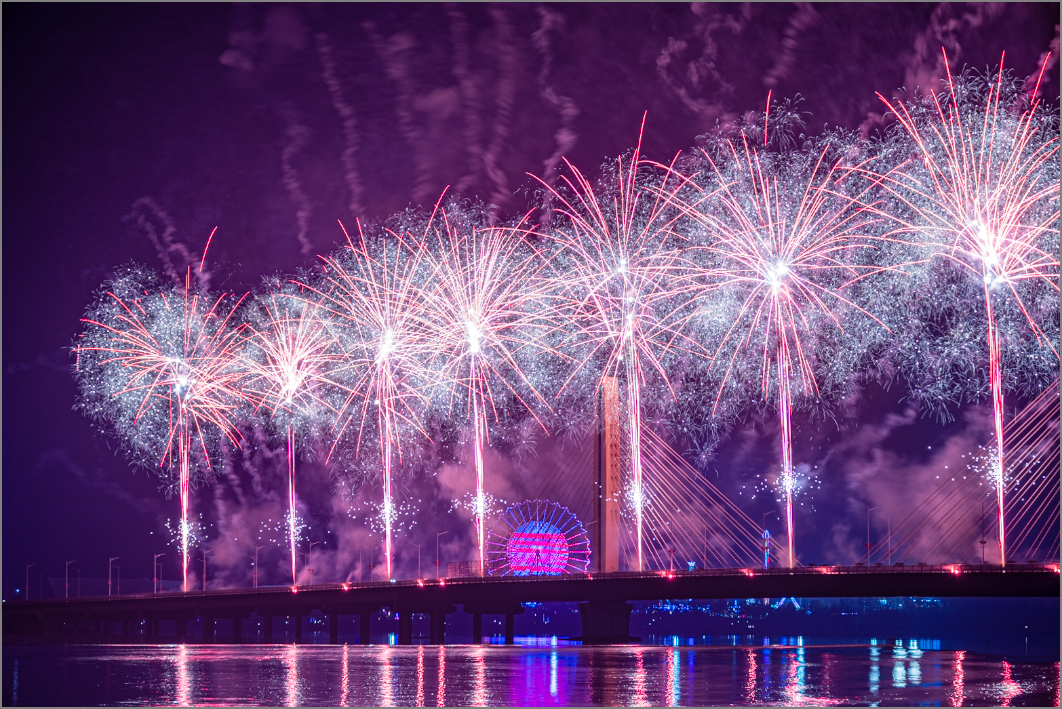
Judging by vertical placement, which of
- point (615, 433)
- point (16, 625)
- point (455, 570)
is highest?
point (615, 433)

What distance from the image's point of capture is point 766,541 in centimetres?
9625

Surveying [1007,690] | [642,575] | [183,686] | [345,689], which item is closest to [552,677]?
[345,689]

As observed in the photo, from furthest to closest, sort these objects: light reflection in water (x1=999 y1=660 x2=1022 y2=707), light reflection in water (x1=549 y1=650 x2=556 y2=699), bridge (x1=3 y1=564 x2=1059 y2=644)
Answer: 1. bridge (x1=3 y1=564 x2=1059 y2=644)
2. light reflection in water (x1=549 y1=650 x2=556 y2=699)
3. light reflection in water (x1=999 y1=660 x2=1022 y2=707)

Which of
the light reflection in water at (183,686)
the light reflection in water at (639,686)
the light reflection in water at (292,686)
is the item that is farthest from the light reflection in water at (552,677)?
the light reflection in water at (183,686)

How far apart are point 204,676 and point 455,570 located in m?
74.6

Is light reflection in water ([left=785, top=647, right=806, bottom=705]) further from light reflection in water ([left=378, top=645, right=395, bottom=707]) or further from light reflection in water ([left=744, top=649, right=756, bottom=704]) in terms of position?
light reflection in water ([left=378, top=645, right=395, bottom=707])

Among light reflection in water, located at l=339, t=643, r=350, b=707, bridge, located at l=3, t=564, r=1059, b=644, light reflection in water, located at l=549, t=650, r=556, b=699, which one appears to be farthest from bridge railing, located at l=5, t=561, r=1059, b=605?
light reflection in water, located at l=339, t=643, r=350, b=707

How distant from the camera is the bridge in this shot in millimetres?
87812

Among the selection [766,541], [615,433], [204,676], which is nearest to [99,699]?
[204,676]

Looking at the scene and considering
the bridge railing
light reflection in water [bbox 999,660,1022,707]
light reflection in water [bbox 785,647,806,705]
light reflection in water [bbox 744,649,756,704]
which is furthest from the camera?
the bridge railing

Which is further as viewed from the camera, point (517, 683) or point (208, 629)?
point (208, 629)

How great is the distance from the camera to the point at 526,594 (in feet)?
380

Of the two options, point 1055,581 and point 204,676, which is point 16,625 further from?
point 1055,581

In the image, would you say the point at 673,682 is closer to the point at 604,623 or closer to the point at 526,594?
the point at 526,594
